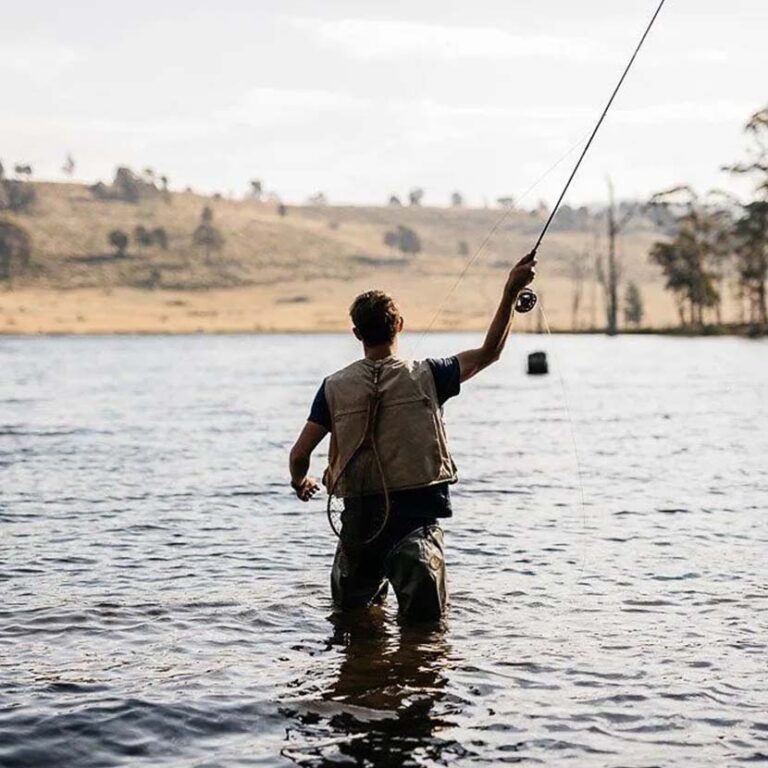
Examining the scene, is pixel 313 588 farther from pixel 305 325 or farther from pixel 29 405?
pixel 305 325

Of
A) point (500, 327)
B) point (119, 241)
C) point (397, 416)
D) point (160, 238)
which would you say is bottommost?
point (397, 416)

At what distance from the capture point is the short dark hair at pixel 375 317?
8.44 meters

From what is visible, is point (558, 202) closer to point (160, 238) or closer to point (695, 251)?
point (695, 251)

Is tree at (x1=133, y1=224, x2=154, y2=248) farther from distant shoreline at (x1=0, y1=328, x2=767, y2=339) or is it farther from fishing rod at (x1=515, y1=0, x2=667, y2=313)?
fishing rod at (x1=515, y1=0, x2=667, y2=313)

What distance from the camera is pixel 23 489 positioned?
1858cm

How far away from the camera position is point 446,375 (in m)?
8.51

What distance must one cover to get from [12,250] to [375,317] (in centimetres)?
15700

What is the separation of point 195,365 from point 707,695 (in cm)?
6119

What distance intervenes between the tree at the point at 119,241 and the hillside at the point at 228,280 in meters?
1.33

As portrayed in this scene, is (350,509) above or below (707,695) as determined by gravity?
above

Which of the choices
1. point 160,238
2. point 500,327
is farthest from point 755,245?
point 160,238

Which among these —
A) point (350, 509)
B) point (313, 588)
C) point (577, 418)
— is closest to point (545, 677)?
point (350, 509)

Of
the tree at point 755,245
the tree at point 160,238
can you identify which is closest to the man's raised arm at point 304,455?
the tree at point 755,245

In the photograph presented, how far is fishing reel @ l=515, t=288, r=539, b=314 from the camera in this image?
27.0 feet
